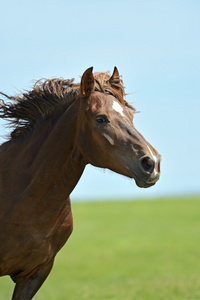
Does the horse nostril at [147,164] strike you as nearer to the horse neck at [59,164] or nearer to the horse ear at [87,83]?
the horse neck at [59,164]

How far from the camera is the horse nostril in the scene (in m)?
4.99

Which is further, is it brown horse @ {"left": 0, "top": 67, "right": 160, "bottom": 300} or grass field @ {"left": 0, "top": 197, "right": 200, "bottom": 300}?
grass field @ {"left": 0, "top": 197, "right": 200, "bottom": 300}

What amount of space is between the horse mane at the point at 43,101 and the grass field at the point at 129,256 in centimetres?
561

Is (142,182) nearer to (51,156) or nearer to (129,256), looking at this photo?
(51,156)

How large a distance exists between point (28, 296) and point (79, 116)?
2241mm

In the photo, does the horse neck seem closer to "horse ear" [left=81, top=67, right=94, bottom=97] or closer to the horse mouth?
"horse ear" [left=81, top=67, right=94, bottom=97]

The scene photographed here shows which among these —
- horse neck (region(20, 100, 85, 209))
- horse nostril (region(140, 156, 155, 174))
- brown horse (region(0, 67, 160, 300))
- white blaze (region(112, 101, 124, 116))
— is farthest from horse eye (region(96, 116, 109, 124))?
horse nostril (region(140, 156, 155, 174))

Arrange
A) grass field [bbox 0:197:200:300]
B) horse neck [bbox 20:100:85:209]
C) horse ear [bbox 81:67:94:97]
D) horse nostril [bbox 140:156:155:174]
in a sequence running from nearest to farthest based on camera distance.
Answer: horse nostril [bbox 140:156:155:174] → horse ear [bbox 81:67:94:97] → horse neck [bbox 20:100:85:209] → grass field [bbox 0:197:200:300]

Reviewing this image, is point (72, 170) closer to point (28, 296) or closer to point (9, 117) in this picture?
point (9, 117)

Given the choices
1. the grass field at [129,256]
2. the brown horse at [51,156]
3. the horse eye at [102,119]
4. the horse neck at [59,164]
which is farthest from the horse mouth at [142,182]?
the grass field at [129,256]

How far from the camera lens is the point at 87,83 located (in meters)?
5.57

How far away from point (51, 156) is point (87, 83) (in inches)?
33.3

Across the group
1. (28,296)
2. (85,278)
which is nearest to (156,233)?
(85,278)

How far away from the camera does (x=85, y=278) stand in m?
17.3
